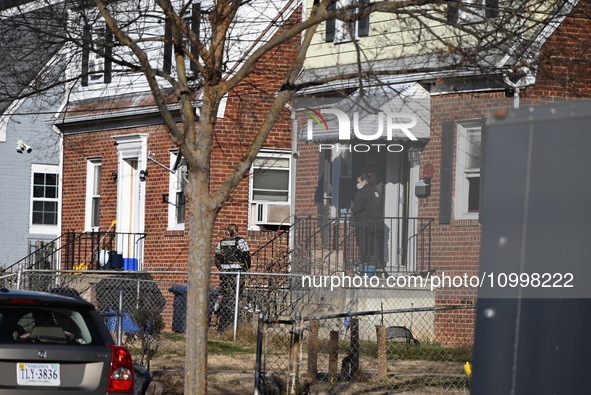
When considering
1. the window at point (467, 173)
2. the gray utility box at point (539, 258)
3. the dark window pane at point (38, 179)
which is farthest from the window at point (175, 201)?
the gray utility box at point (539, 258)

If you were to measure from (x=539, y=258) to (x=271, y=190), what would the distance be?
17406 mm

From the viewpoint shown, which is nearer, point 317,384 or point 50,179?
point 317,384

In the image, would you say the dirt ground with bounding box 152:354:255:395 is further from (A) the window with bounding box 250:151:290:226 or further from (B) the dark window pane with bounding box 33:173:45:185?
(B) the dark window pane with bounding box 33:173:45:185

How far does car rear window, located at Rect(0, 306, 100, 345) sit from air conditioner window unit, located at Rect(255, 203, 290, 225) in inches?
492

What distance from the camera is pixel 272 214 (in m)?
21.8

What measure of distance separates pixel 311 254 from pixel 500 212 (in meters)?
13.5

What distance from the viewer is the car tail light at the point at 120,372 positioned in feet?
29.1

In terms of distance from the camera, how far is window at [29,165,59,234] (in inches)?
1198

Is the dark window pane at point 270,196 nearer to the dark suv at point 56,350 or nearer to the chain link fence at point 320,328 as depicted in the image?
the chain link fence at point 320,328

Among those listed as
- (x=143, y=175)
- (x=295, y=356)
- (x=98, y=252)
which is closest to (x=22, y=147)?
(x=98, y=252)

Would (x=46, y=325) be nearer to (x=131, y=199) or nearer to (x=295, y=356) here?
(x=295, y=356)

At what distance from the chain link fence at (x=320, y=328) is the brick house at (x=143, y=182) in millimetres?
1344

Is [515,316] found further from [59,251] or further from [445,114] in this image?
[59,251]

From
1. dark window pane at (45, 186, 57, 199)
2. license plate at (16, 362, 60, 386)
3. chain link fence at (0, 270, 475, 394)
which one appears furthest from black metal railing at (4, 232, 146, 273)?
license plate at (16, 362, 60, 386)
